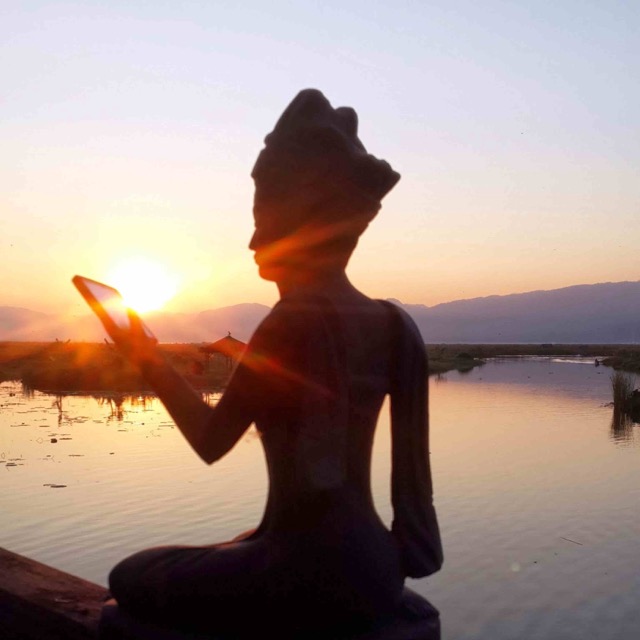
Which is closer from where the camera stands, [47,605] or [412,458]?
[412,458]

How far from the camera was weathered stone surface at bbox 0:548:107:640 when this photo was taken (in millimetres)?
2811

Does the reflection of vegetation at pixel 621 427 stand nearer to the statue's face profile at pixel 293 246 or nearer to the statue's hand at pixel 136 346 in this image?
the statue's face profile at pixel 293 246

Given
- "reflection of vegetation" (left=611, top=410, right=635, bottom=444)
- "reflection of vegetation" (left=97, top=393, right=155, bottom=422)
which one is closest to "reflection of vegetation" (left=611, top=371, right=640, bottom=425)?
"reflection of vegetation" (left=611, top=410, right=635, bottom=444)

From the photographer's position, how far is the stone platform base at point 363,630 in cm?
240

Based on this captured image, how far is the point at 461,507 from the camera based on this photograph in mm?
10148

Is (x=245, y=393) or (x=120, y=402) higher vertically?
(x=245, y=393)

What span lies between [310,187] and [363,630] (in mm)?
1387

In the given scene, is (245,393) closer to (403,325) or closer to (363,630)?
(403,325)

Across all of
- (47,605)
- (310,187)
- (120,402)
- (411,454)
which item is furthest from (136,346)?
(120,402)

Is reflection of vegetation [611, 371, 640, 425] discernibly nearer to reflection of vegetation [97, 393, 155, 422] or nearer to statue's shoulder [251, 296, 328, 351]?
reflection of vegetation [97, 393, 155, 422]

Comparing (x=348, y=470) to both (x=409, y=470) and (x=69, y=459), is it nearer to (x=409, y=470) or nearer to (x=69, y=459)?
(x=409, y=470)

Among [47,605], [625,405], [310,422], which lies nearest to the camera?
[310,422]

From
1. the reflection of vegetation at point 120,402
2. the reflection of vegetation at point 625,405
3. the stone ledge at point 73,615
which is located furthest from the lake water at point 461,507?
the reflection of vegetation at point 120,402

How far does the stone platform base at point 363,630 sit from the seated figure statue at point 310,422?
0.02 meters
